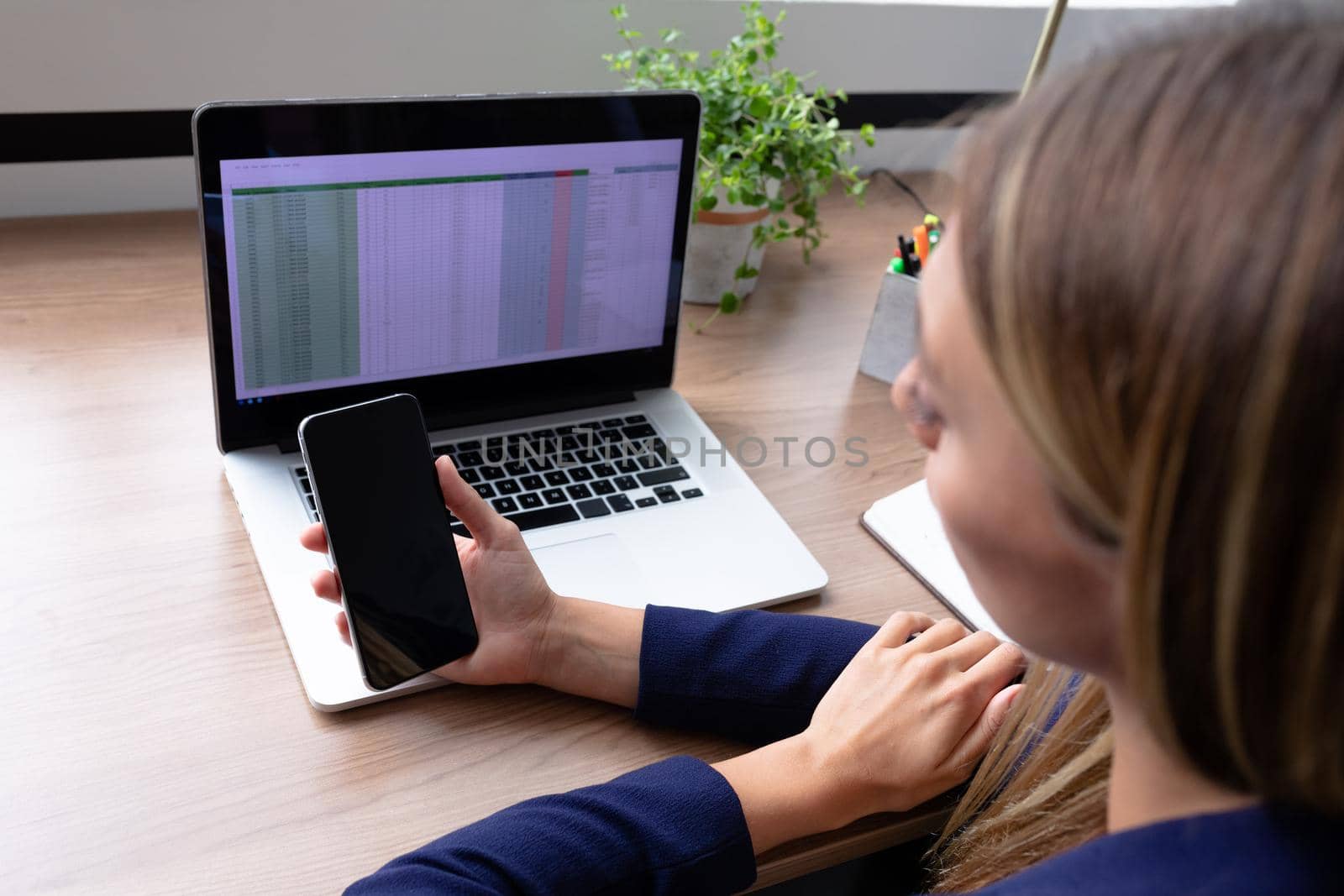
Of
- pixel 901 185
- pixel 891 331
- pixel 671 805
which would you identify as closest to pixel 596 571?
pixel 671 805

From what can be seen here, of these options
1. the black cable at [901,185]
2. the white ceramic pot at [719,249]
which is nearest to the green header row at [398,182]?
the white ceramic pot at [719,249]

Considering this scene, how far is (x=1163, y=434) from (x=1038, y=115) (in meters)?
0.13

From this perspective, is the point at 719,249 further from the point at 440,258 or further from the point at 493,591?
the point at 493,591

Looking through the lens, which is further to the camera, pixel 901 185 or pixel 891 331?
pixel 901 185

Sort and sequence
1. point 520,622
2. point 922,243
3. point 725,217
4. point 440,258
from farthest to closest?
point 725,217 → point 922,243 → point 440,258 → point 520,622

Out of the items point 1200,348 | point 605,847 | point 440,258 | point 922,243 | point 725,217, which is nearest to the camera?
point 1200,348

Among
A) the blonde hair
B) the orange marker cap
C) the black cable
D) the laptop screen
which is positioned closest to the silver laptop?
the laptop screen

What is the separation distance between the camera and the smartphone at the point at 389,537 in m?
0.66

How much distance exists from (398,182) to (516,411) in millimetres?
220

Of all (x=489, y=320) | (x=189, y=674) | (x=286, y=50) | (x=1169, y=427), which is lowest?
(x=189, y=674)

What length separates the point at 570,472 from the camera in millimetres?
888

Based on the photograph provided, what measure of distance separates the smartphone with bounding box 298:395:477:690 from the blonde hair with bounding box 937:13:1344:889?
0.40 meters

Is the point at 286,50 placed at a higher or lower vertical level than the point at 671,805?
higher

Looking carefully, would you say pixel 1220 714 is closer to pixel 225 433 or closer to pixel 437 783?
pixel 437 783
